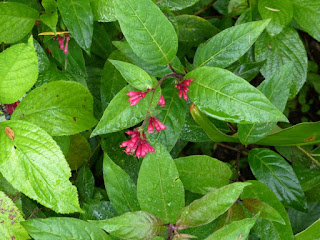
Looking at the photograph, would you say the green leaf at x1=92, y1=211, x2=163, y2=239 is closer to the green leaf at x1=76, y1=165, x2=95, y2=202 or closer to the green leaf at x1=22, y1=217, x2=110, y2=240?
the green leaf at x1=22, y1=217, x2=110, y2=240

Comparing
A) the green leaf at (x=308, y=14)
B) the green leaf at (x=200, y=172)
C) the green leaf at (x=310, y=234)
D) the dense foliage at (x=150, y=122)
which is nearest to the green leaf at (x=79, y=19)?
the dense foliage at (x=150, y=122)

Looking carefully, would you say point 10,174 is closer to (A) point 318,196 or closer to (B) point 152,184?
(B) point 152,184

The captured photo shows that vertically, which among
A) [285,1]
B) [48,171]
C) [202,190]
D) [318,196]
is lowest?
[318,196]

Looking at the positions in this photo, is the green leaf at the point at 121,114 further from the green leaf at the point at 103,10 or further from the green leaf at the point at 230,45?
the green leaf at the point at 103,10

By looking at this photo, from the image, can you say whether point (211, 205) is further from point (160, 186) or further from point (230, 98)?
→ point (230, 98)

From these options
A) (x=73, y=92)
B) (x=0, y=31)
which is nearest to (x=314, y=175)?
(x=73, y=92)

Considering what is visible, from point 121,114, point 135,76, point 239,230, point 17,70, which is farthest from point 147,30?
point 239,230
